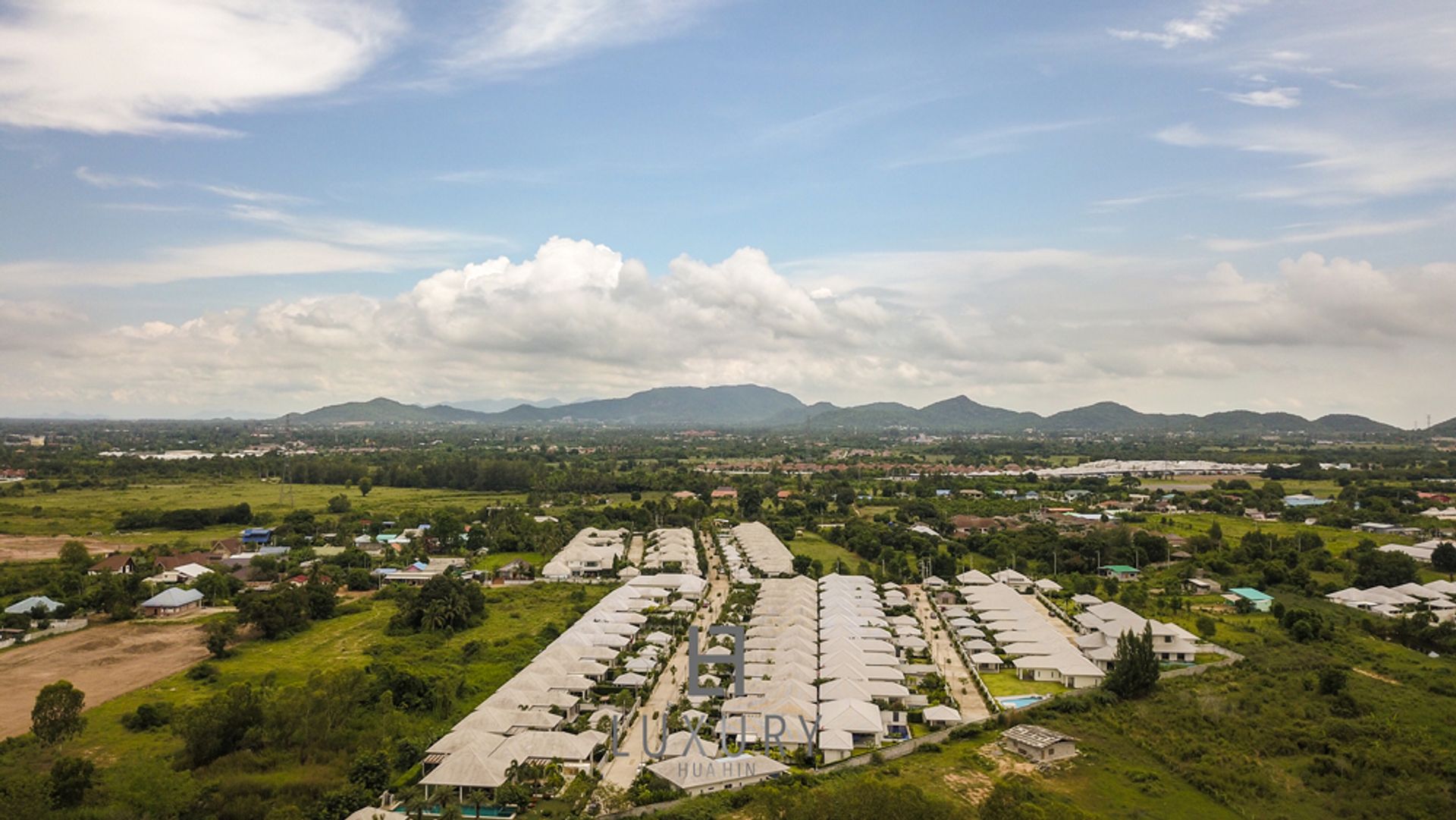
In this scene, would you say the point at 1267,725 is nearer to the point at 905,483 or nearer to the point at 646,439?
the point at 905,483

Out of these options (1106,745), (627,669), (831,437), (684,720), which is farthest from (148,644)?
(831,437)

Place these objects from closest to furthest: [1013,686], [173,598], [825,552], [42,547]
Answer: [1013,686]
[173,598]
[42,547]
[825,552]

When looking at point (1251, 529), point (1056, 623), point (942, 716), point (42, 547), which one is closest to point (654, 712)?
point (942, 716)

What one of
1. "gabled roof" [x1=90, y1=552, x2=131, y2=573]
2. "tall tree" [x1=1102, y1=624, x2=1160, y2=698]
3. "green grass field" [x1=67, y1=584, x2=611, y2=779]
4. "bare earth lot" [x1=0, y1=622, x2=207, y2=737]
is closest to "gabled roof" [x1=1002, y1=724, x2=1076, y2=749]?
"tall tree" [x1=1102, y1=624, x2=1160, y2=698]

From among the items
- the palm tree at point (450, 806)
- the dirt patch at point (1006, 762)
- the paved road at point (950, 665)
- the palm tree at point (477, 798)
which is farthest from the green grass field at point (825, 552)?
the palm tree at point (450, 806)

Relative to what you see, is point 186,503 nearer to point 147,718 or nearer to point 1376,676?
point 147,718

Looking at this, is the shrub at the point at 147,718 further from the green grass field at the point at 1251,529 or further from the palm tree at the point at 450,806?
the green grass field at the point at 1251,529
